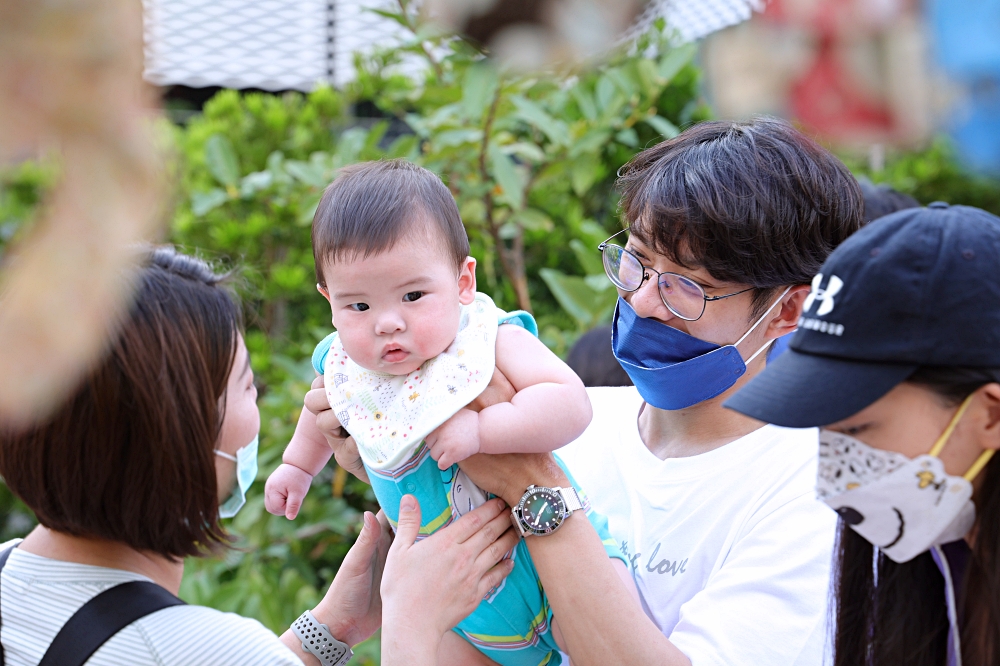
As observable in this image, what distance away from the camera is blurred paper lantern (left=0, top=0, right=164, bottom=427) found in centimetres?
34

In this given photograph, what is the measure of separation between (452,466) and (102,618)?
2.38 feet

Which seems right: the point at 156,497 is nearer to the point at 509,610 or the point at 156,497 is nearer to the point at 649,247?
the point at 509,610

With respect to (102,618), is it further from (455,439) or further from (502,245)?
(502,245)

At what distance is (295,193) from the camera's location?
148 inches

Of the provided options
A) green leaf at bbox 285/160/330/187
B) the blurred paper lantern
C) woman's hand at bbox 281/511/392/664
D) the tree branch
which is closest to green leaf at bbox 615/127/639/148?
the tree branch

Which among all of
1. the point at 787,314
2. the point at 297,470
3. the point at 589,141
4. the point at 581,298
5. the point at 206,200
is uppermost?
the point at 787,314

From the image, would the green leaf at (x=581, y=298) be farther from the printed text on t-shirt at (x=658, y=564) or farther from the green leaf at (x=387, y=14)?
the green leaf at (x=387, y=14)

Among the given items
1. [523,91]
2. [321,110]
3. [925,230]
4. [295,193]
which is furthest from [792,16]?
[321,110]

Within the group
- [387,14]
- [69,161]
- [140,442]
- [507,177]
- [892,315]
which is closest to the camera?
[69,161]

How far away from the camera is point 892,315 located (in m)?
1.23

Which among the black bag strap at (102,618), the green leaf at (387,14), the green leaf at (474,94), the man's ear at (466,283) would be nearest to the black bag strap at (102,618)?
the black bag strap at (102,618)

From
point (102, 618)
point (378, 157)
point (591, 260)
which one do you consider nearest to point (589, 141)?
point (591, 260)

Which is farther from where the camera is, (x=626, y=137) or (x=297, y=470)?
(x=626, y=137)

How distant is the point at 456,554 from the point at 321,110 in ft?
9.96
